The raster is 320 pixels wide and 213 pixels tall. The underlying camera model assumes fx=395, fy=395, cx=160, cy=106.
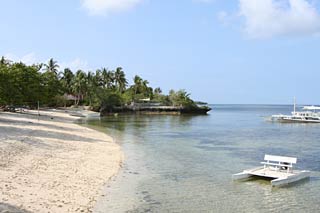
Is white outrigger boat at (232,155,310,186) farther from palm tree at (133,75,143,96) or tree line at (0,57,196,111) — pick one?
palm tree at (133,75,143,96)

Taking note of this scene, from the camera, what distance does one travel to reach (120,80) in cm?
14150

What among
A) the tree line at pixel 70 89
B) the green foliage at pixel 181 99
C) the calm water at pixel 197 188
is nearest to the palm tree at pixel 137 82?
the tree line at pixel 70 89

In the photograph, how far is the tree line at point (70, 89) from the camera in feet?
197

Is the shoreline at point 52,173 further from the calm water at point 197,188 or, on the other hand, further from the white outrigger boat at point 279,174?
the white outrigger boat at point 279,174

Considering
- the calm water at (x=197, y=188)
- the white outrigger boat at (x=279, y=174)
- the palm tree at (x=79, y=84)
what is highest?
the palm tree at (x=79, y=84)

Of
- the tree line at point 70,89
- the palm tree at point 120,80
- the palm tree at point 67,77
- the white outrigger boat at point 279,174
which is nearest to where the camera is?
the white outrigger boat at point 279,174

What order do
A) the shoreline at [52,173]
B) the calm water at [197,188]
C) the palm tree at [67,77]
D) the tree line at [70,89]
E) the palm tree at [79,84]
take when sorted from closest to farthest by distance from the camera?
the shoreline at [52,173] < the calm water at [197,188] < the tree line at [70,89] < the palm tree at [79,84] < the palm tree at [67,77]

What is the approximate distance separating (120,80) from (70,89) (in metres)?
24.0

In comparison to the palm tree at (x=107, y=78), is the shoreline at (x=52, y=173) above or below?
below

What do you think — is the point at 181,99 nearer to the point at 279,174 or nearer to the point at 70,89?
the point at 70,89

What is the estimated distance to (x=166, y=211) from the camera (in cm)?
1456

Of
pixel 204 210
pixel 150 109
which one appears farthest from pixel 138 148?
pixel 150 109

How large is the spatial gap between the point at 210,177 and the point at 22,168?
9.68 meters

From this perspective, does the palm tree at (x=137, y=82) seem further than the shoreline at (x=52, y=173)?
Yes
